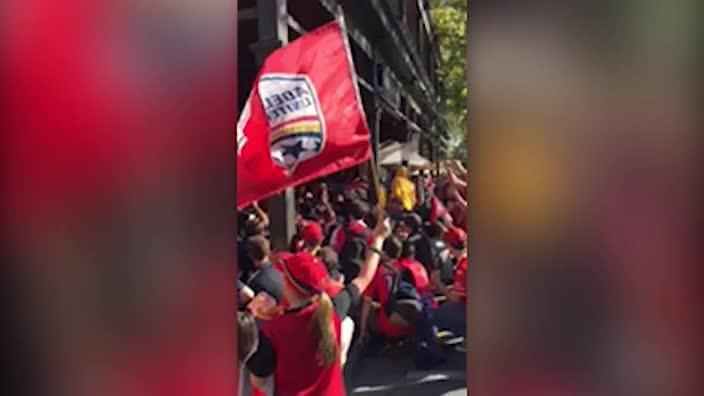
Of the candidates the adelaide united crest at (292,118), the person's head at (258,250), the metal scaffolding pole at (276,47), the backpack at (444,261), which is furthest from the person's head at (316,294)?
the metal scaffolding pole at (276,47)

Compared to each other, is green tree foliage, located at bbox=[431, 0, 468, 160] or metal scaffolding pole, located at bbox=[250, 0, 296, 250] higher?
green tree foliage, located at bbox=[431, 0, 468, 160]

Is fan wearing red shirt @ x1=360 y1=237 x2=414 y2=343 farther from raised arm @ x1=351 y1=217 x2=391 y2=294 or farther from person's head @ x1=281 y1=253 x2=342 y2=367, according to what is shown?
person's head @ x1=281 y1=253 x2=342 y2=367

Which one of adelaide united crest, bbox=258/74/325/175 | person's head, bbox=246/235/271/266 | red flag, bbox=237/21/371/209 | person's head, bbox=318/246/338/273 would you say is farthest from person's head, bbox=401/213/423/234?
adelaide united crest, bbox=258/74/325/175

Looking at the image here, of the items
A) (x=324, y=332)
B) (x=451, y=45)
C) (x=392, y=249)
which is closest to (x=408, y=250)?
(x=392, y=249)

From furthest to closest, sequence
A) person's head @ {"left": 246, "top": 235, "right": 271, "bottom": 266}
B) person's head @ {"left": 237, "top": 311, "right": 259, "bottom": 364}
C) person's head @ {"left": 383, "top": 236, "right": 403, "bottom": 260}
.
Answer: person's head @ {"left": 383, "top": 236, "right": 403, "bottom": 260} → person's head @ {"left": 246, "top": 235, "right": 271, "bottom": 266} → person's head @ {"left": 237, "top": 311, "right": 259, "bottom": 364}

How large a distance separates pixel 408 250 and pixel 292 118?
390 centimetres

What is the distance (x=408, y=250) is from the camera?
27.0 feet

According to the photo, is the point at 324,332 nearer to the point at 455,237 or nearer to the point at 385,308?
the point at 385,308

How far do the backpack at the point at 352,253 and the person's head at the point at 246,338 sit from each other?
3873 mm

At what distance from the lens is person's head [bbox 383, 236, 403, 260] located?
→ 26.4ft
